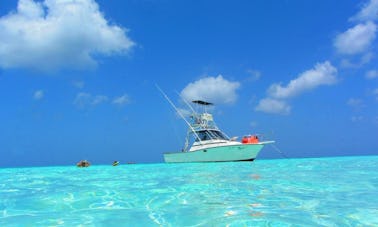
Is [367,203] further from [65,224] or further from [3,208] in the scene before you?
[3,208]

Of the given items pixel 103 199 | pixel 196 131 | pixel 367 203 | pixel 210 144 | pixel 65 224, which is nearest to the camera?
pixel 65 224

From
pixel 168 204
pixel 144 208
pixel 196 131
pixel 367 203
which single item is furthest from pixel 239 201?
pixel 196 131

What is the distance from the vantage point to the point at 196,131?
36.8 m

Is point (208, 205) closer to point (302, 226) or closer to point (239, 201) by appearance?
point (239, 201)

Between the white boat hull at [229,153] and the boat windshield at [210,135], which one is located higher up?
the boat windshield at [210,135]

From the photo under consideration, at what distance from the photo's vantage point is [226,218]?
514cm

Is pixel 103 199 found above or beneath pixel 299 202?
above

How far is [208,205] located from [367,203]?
116 inches

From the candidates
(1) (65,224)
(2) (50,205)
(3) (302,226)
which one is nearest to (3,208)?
(2) (50,205)

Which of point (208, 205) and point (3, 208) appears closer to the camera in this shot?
point (208, 205)

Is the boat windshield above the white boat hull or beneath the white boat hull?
above

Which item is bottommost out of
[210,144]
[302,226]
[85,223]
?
[302,226]

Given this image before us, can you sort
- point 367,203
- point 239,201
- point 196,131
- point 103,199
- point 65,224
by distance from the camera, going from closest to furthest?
point 65,224 < point 367,203 < point 239,201 < point 103,199 < point 196,131

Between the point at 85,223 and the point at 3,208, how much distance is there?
279 cm
